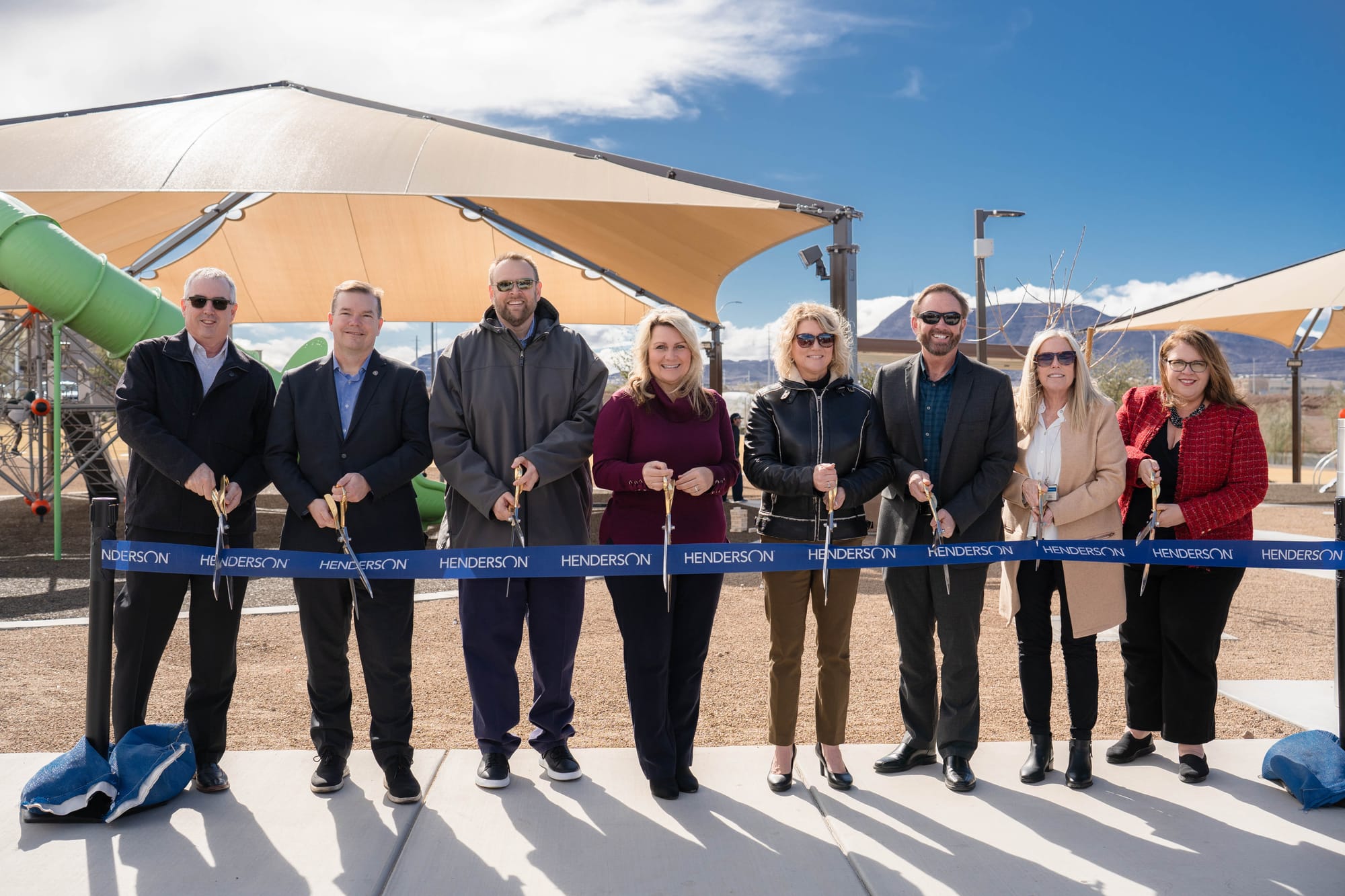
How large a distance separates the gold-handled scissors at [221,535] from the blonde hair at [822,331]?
2.28 m

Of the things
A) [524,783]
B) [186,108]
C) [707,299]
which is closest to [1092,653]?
[524,783]

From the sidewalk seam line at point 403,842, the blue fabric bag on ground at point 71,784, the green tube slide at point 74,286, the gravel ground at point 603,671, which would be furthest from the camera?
the green tube slide at point 74,286

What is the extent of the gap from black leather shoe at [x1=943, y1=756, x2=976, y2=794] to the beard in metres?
1.71

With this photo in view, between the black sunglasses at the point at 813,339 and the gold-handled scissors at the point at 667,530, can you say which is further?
the black sunglasses at the point at 813,339

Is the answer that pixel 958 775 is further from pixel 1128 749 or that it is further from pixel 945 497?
pixel 945 497

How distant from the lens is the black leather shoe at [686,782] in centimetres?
388

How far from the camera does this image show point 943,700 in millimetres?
3977

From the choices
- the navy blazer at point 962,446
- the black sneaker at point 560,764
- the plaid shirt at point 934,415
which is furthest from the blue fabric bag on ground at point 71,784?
the plaid shirt at point 934,415

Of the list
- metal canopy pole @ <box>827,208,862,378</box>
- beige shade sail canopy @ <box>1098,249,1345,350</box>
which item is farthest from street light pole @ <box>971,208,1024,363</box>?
metal canopy pole @ <box>827,208,862,378</box>

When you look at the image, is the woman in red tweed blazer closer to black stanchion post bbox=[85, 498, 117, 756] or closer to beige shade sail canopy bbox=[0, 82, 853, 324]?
black stanchion post bbox=[85, 498, 117, 756]

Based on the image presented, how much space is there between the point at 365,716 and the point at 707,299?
1222 centimetres

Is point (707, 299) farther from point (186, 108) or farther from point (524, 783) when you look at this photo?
point (524, 783)

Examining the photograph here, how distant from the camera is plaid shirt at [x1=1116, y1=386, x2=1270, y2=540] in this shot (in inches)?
156

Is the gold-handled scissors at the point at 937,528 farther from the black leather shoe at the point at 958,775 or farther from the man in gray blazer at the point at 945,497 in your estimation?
the black leather shoe at the point at 958,775
